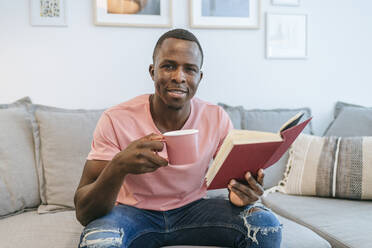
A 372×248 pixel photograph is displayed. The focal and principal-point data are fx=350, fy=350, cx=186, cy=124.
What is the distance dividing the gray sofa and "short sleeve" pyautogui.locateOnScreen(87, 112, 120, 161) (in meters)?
0.43

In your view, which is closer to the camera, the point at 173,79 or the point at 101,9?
the point at 173,79

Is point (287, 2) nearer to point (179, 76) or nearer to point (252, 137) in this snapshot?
point (179, 76)

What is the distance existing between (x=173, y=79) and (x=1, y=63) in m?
1.28

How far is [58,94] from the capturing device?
2.09 meters

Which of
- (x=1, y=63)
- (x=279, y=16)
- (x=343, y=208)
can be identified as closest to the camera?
(x=343, y=208)

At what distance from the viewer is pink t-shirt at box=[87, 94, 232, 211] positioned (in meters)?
1.27

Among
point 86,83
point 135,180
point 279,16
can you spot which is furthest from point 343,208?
point 86,83

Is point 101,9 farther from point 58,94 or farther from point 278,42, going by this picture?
point 278,42

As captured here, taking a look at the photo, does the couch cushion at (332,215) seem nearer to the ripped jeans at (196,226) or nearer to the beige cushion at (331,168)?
the beige cushion at (331,168)

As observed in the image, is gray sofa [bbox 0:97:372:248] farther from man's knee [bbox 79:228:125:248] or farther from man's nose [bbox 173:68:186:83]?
man's nose [bbox 173:68:186:83]

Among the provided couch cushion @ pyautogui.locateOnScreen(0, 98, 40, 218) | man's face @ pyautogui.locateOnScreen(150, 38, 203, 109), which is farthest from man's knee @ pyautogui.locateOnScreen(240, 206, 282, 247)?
couch cushion @ pyautogui.locateOnScreen(0, 98, 40, 218)

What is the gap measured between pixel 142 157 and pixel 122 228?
0.90 ft

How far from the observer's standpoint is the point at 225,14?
2260 mm

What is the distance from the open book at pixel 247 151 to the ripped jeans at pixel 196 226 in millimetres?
180
